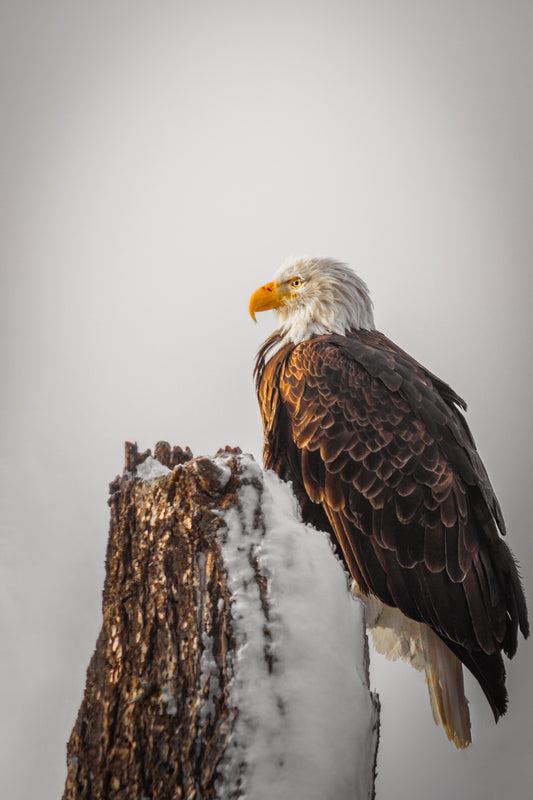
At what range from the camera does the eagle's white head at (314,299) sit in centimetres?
253

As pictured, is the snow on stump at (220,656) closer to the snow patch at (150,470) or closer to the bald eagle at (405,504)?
the snow patch at (150,470)

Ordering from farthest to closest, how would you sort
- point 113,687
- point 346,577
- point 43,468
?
point 43,468
point 346,577
point 113,687

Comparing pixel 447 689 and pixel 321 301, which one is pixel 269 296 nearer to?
pixel 321 301

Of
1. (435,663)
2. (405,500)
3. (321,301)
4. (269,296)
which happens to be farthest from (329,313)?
(435,663)

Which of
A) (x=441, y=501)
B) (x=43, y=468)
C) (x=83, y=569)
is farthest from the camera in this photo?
(x=43, y=468)

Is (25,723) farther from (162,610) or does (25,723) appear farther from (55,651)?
(162,610)

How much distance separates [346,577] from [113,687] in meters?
0.71

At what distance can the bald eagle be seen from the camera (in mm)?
1908

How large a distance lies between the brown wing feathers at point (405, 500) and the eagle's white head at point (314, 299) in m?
0.41

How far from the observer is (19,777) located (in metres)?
2.42

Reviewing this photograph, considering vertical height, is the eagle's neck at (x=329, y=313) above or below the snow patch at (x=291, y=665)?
above

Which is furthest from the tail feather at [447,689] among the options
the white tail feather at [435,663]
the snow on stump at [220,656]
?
the snow on stump at [220,656]

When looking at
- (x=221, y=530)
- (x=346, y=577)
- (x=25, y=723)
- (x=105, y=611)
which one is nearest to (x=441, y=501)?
(x=346, y=577)

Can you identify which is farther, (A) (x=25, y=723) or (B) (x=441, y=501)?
(A) (x=25, y=723)
